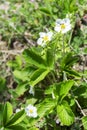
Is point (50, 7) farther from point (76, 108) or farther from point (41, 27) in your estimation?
point (76, 108)

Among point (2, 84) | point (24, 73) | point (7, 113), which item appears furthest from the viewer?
point (2, 84)

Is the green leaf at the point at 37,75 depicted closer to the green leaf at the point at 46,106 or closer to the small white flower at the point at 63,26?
the green leaf at the point at 46,106

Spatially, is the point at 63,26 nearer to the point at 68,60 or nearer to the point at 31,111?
the point at 68,60

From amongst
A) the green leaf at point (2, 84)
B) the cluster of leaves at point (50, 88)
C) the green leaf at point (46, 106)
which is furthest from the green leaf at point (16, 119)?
the green leaf at point (2, 84)

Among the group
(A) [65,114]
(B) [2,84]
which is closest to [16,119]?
(A) [65,114]

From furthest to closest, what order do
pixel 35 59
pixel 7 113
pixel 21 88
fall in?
1. pixel 21 88
2. pixel 35 59
3. pixel 7 113
